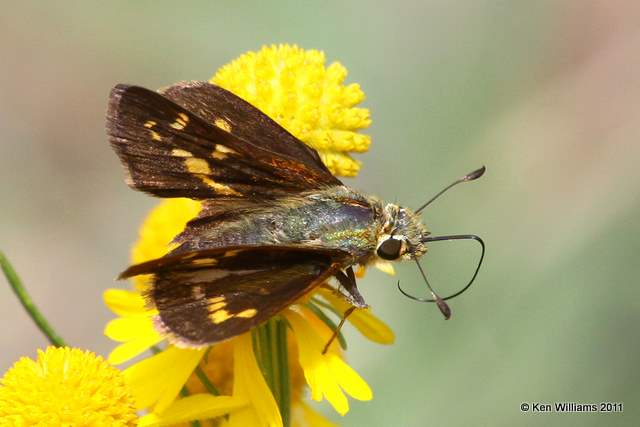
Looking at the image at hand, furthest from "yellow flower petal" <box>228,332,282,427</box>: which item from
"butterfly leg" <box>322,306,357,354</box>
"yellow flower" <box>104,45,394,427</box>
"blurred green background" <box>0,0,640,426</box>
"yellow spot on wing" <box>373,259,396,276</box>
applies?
"blurred green background" <box>0,0,640,426</box>

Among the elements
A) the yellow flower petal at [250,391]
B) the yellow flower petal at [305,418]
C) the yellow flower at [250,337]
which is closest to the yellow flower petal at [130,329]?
the yellow flower at [250,337]

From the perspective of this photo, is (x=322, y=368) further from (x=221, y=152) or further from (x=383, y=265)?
(x=221, y=152)

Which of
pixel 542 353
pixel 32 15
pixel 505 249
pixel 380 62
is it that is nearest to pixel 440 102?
pixel 380 62

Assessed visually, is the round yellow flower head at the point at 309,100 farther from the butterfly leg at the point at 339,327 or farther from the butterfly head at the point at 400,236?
the butterfly leg at the point at 339,327

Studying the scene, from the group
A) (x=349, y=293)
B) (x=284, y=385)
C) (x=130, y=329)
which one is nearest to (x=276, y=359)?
(x=284, y=385)

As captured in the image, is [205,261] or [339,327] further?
[339,327]
